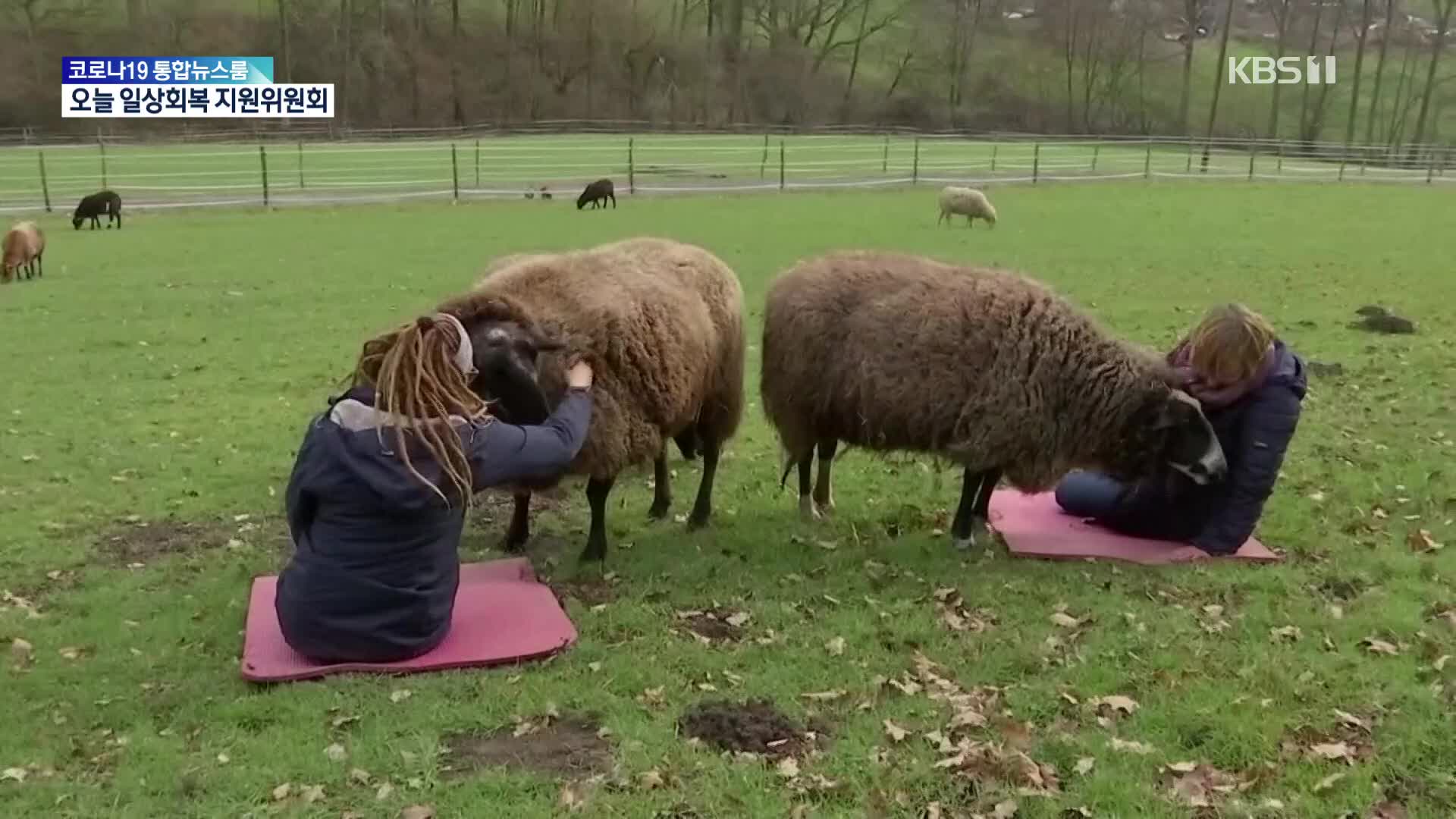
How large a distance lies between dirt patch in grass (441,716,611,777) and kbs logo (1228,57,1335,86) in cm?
7938

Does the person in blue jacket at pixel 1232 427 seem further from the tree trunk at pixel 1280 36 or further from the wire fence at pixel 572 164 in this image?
the tree trunk at pixel 1280 36

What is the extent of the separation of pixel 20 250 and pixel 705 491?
16.8m

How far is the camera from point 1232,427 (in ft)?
22.7

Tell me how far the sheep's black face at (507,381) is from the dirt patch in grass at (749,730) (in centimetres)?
175

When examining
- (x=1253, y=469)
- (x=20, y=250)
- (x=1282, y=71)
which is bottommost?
(x=20, y=250)

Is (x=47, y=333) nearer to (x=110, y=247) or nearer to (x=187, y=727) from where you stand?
(x=110, y=247)

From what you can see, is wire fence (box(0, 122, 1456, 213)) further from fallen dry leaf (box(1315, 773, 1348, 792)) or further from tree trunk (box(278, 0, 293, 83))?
fallen dry leaf (box(1315, 773, 1348, 792))

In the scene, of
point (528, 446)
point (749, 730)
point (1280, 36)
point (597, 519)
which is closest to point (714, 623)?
point (597, 519)

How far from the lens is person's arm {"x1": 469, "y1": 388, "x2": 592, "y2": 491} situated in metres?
5.19

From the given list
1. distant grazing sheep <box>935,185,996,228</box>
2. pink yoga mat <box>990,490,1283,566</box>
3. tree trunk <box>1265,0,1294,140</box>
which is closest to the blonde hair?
pink yoga mat <box>990,490,1283,566</box>

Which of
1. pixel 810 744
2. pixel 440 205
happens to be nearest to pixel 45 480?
pixel 810 744

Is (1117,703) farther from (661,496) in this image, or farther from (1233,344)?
(661,496)

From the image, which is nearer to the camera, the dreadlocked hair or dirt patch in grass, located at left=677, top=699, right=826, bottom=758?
dirt patch in grass, located at left=677, top=699, right=826, bottom=758

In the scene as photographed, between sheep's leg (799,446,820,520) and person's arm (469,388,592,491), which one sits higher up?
person's arm (469,388,592,491)
